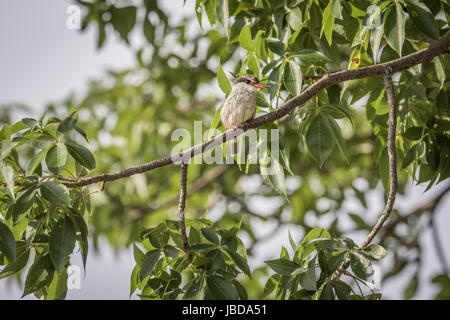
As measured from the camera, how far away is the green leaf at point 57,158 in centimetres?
193

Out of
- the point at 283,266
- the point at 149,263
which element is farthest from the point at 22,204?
the point at 283,266

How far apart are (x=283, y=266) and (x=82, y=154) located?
91cm

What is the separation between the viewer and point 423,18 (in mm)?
2148

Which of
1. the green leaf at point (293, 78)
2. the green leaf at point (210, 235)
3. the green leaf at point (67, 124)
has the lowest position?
the green leaf at point (210, 235)

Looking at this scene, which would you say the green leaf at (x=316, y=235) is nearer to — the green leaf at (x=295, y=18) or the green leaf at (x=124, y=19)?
the green leaf at (x=295, y=18)

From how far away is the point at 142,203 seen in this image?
19.2 feet

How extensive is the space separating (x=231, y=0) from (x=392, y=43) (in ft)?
3.03

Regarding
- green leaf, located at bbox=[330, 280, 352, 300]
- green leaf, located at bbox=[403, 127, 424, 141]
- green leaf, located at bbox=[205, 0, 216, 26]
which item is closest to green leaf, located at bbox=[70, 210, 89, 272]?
green leaf, located at bbox=[330, 280, 352, 300]

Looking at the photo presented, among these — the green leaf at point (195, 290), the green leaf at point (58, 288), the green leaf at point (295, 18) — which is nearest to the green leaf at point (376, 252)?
the green leaf at point (195, 290)

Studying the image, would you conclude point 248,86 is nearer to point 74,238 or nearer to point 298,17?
point 298,17

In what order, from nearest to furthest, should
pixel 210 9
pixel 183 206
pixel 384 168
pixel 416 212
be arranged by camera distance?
pixel 183 206
pixel 384 168
pixel 210 9
pixel 416 212

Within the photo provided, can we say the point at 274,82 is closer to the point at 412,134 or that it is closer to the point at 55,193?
A: the point at 412,134

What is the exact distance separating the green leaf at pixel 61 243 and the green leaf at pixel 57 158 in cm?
22
